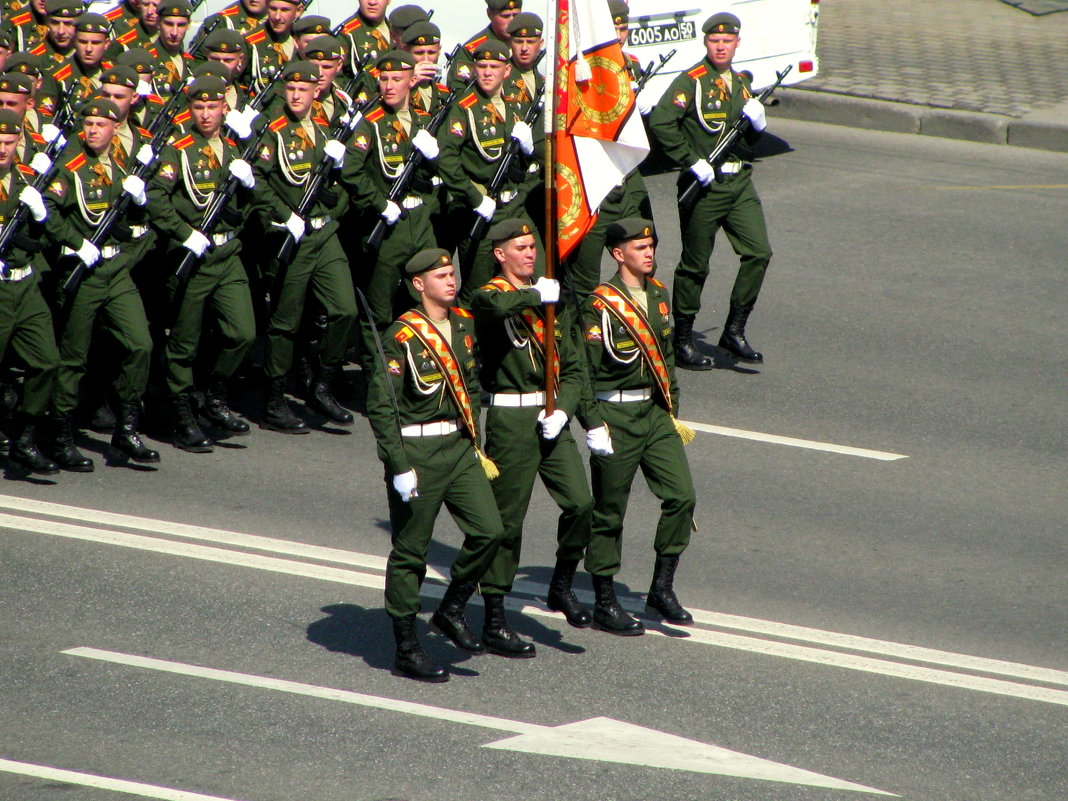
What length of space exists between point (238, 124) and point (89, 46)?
6.24 feet

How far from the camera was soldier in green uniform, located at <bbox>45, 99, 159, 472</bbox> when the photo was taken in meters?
9.92

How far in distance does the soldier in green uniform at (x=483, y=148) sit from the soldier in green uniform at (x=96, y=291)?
86.4 inches

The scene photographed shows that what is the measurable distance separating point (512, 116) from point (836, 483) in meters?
3.54

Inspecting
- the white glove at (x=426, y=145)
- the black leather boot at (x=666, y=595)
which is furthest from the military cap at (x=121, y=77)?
the black leather boot at (x=666, y=595)

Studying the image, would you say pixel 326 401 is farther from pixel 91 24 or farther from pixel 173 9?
pixel 173 9

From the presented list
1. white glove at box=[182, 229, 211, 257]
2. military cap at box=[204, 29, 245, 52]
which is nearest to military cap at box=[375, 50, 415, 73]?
military cap at box=[204, 29, 245, 52]

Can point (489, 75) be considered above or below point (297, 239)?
above

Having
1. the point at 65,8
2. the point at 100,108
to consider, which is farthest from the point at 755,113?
the point at 65,8

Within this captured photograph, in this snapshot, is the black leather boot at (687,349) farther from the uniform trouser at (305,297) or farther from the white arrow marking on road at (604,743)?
the white arrow marking on road at (604,743)

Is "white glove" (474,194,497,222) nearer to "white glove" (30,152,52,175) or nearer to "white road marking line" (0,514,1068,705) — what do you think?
"white glove" (30,152,52,175)

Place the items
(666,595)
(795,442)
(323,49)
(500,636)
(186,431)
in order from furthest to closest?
1. (323,49)
2. (795,442)
3. (186,431)
4. (666,595)
5. (500,636)

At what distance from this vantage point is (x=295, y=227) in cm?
1059

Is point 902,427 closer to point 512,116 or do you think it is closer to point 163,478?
point 512,116

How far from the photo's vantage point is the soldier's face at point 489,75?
11.4 metres
